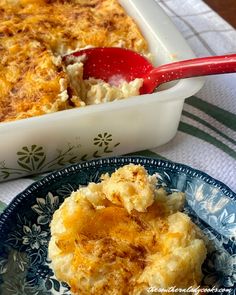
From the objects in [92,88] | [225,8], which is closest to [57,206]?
[92,88]

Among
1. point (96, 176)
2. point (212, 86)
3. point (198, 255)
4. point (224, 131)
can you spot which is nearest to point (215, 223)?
point (198, 255)

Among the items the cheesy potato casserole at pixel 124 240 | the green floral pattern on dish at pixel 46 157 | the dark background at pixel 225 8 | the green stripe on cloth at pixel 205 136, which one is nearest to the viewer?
the cheesy potato casserole at pixel 124 240

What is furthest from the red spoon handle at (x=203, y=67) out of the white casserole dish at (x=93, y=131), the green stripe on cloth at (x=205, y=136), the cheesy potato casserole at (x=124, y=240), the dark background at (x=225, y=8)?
the dark background at (x=225, y=8)

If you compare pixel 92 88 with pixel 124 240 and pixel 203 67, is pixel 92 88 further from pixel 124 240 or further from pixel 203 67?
pixel 124 240

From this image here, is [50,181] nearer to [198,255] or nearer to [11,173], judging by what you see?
[11,173]

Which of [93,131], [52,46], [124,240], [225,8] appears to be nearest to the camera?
[124,240]

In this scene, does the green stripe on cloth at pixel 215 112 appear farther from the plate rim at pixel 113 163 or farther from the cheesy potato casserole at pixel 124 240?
the cheesy potato casserole at pixel 124 240
